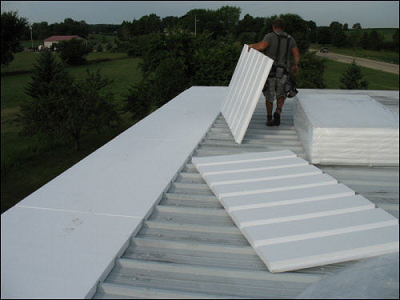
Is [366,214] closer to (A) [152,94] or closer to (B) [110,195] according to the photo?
(B) [110,195]

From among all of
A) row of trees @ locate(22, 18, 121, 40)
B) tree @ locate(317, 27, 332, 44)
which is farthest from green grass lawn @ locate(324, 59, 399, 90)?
row of trees @ locate(22, 18, 121, 40)

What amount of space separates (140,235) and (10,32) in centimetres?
2961

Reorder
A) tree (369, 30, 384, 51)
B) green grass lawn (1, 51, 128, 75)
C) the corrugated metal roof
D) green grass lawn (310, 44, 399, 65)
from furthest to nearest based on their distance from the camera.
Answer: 1. green grass lawn (1, 51, 128, 75)
2. tree (369, 30, 384, 51)
3. green grass lawn (310, 44, 399, 65)
4. the corrugated metal roof

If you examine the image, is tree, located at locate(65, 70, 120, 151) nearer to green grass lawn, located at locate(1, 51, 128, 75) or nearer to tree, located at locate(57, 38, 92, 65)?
green grass lawn, located at locate(1, 51, 128, 75)

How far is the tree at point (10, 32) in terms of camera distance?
26.2 m

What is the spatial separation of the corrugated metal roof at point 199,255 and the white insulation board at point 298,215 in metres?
0.07

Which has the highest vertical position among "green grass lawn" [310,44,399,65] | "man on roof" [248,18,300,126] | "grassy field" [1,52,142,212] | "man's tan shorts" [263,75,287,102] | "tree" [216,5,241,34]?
"tree" [216,5,241,34]

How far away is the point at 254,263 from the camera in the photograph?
1.92 metres

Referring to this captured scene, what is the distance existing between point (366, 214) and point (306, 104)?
183cm

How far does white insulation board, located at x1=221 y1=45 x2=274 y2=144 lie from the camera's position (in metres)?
3.84

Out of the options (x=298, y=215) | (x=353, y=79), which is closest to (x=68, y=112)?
(x=298, y=215)

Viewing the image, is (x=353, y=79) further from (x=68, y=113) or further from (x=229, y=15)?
(x=229, y=15)

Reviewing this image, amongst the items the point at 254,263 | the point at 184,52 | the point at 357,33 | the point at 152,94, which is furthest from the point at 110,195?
the point at 357,33

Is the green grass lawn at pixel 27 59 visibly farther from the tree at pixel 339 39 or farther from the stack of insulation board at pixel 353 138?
the stack of insulation board at pixel 353 138
